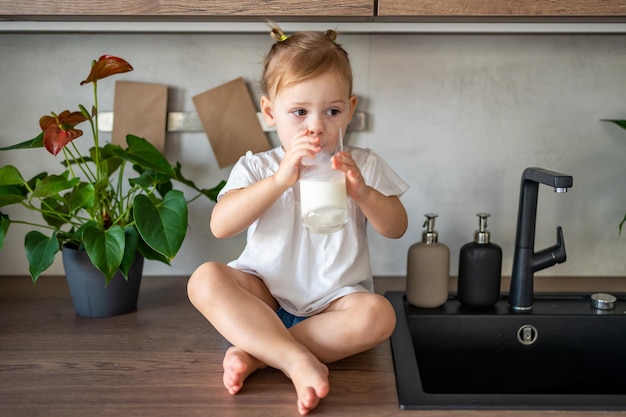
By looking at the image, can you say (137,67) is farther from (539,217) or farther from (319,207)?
(539,217)

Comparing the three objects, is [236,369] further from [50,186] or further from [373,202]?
[50,186]

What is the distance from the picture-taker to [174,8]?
1.15 m

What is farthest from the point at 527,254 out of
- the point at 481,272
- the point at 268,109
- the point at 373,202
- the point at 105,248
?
the point at 105,248

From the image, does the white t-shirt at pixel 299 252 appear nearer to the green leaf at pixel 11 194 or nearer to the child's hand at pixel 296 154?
the child's hand at pixel 296 154

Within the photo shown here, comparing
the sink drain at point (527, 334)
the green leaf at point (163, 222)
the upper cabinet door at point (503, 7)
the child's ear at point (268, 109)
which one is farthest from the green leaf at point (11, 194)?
the sink drain at point (527, 334)

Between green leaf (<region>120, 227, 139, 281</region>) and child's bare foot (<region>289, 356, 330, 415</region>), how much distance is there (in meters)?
0.42

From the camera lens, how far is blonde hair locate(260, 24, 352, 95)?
3.64 ft

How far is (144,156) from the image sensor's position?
127 centimetres

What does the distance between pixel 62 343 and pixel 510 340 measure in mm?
845

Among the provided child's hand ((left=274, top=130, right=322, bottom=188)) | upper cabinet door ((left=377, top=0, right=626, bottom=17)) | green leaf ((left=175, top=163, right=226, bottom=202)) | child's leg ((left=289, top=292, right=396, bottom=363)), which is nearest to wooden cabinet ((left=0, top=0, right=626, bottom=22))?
upper cabinet door ((left=377, top=0, right=626, bottom=17))

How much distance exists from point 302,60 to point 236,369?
52 centimetres

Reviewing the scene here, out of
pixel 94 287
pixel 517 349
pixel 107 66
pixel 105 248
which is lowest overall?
pixel 517 349

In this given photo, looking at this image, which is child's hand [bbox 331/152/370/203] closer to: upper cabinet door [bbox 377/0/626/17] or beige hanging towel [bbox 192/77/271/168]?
upper cabinet door [bbox 377/0/626/17]

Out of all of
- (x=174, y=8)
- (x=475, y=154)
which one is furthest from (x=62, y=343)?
(x=475, y=154)
